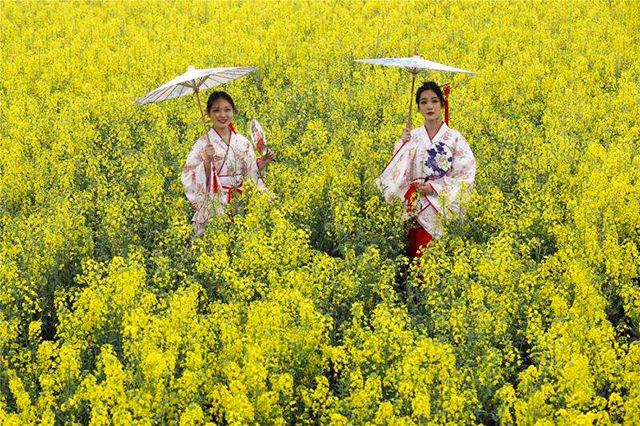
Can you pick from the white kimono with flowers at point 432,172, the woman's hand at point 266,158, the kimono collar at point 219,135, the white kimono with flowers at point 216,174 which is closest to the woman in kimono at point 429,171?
the white kimono with flowers at point 432,172

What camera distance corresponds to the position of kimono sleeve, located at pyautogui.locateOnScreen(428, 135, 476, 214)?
22.4 feet

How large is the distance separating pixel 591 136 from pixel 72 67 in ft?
27.4

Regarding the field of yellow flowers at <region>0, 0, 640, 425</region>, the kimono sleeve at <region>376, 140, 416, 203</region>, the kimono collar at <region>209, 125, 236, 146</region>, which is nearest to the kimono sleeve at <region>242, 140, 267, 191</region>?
the kimono collar at <region>209, 125, 236, 146</region>

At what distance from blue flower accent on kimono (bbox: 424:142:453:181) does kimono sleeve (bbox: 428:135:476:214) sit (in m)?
0.04

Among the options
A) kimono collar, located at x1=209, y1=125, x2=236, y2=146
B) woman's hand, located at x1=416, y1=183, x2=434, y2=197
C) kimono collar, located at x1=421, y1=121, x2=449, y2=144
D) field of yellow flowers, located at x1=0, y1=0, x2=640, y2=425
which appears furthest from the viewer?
kimono collar, located at x1=209, y1=125, x2=236, y2=146

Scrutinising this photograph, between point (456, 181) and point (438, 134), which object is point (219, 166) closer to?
point (438, 134)

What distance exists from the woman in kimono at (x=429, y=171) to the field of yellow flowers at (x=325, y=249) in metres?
0.19

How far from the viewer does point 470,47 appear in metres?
13.2

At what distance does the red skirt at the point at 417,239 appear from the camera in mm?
7035

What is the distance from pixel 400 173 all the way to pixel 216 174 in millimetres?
1686

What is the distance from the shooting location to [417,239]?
7125 mm

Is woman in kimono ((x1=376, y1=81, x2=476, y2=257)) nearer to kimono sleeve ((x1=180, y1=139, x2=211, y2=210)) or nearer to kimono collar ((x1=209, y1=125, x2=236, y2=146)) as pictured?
kimono collar ((x1=209, y1=125, x2=236, y2=146))

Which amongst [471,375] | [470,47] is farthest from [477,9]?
[471,375]

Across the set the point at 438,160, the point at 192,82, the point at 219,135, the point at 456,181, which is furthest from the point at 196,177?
the point at 456,181
